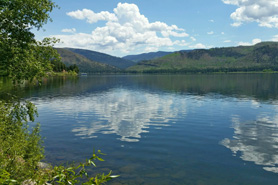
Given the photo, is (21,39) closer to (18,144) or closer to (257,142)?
(18,144)

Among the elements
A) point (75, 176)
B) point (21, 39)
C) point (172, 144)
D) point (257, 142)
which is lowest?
point (172, 144)

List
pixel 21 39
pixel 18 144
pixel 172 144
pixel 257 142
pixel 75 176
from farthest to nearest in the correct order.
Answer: pixel 257 142, pixel 172 144, pixel 21 39, pixel 18 144, pixel 75 176

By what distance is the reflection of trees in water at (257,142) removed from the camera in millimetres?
24069

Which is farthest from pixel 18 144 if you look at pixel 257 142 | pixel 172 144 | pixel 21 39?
pixel 257 142

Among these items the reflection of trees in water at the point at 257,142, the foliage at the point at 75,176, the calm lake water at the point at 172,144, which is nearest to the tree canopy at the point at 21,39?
the calm lake water at the point at 172,144

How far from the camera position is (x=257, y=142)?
98.1 feet

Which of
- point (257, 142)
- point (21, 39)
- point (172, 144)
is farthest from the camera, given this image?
point (257, 142)

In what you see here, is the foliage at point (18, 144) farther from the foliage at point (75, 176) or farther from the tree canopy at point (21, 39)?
the foliage at point (75, 176)

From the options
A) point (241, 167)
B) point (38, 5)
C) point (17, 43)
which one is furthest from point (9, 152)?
point (241, 167)

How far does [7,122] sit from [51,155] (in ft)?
20.5

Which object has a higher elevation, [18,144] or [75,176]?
[75,176]

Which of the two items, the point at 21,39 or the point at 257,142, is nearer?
the point at 21,39

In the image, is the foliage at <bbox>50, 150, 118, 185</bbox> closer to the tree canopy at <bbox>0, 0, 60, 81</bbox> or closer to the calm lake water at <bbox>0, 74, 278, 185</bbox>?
the calm lake water at <bbox>0, 74, 278, 185</bbox>

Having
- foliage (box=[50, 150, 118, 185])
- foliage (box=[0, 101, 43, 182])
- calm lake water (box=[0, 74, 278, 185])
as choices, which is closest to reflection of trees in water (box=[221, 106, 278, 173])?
calm lake water (box=[0, 74, 278, 185])
